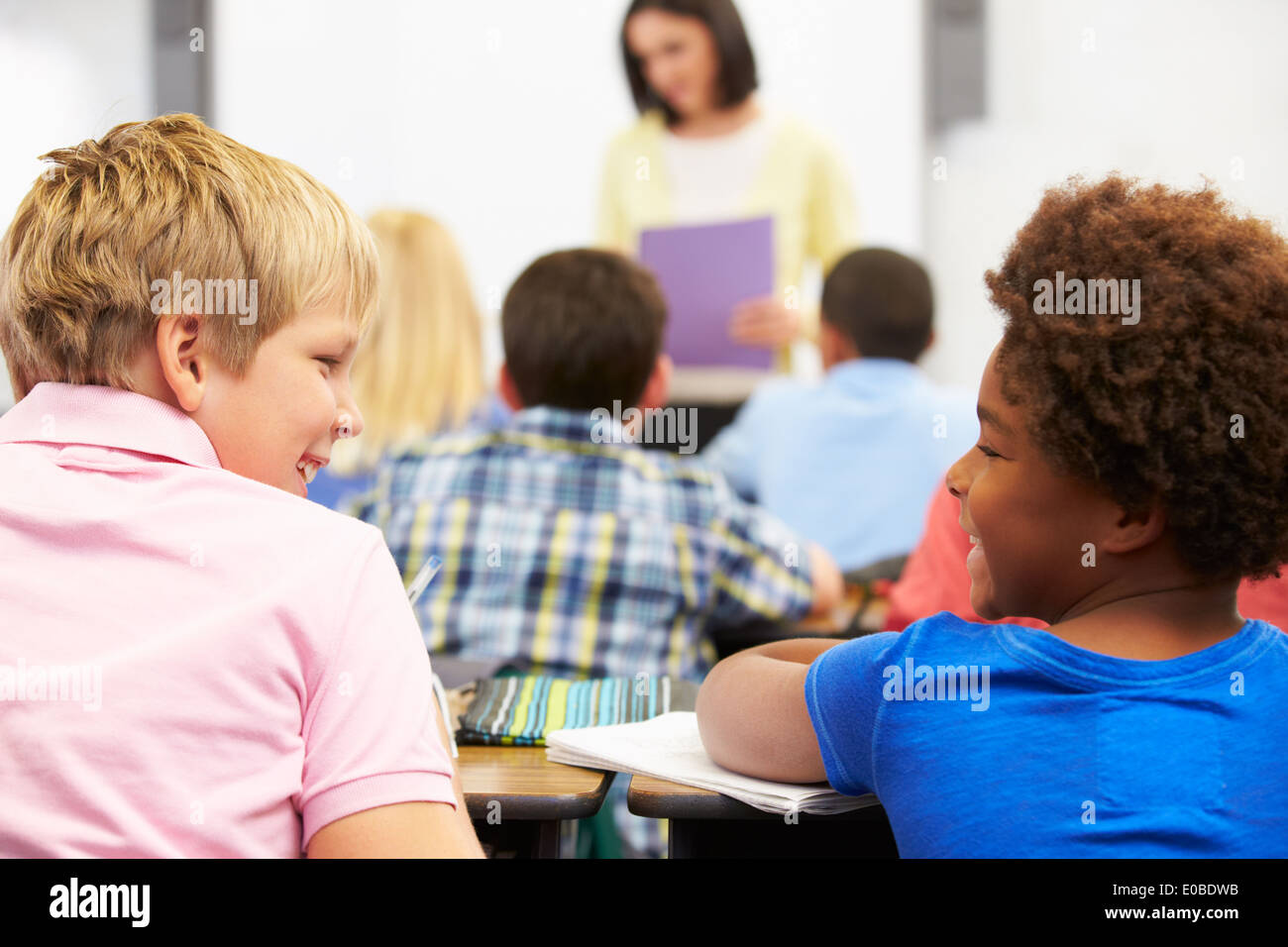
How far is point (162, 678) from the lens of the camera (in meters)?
0.78

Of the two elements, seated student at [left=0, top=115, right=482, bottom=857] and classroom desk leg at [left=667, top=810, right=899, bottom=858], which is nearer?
seated student at [left=0, top=115, right=482, bottom=857]

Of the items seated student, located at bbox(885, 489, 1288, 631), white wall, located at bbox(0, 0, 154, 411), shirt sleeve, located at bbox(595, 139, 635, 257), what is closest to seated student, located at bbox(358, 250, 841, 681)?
seated student, located at bbox(885, 489, 1288, 631)

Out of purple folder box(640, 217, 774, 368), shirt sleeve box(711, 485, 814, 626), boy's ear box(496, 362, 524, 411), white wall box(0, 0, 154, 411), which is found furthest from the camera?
white wall box(0, 0, 154, 411)

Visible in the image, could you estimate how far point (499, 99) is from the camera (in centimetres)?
491

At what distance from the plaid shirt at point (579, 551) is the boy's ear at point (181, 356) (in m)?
0.94

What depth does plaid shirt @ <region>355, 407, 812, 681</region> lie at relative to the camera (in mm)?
1826

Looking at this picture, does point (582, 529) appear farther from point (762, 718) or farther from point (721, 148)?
point (721, 148)

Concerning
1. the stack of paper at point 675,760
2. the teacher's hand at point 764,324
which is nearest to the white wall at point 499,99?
the teacher's hand at point 764,324

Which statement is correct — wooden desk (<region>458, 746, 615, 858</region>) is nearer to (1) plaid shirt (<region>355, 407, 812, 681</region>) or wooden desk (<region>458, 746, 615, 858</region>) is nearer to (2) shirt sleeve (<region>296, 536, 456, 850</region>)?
(2) shirt sleeve (<region>296, 536, 456, 850</region>)
